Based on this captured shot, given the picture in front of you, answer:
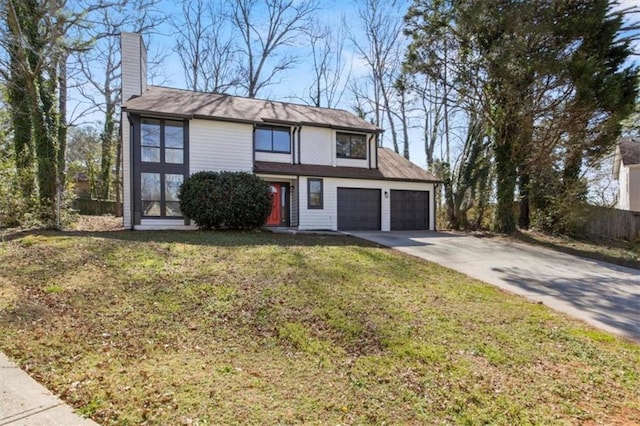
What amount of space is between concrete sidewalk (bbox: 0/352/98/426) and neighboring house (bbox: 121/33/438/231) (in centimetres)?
1111

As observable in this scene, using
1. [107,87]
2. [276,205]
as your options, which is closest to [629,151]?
[276,205]

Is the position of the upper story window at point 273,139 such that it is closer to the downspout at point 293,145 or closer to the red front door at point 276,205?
the downspout at point 293,145

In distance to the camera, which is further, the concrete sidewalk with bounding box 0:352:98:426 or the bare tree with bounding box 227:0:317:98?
the bare tree with bounding box 227:0:317:98

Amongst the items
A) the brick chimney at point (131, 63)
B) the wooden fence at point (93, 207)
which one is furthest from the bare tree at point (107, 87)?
the wooden fence at point (93, 207)

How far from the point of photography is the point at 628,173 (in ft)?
82.5

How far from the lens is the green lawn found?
Answer: 10.7 feet

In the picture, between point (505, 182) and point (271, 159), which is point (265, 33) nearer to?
point (271, 159)

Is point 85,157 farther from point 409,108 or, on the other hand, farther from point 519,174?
point 519,174

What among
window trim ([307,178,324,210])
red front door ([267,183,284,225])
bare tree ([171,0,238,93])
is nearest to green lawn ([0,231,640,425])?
window trim ([307,178,324,210])

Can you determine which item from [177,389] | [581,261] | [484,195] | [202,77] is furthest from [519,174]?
[202,77]

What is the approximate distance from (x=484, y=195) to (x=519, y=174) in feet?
6.75

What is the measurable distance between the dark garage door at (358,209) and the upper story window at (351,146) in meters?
1.93

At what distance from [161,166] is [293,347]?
37.9 ft

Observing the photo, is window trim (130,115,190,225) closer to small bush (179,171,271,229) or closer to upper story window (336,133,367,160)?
small bush (179,171,271,229)
